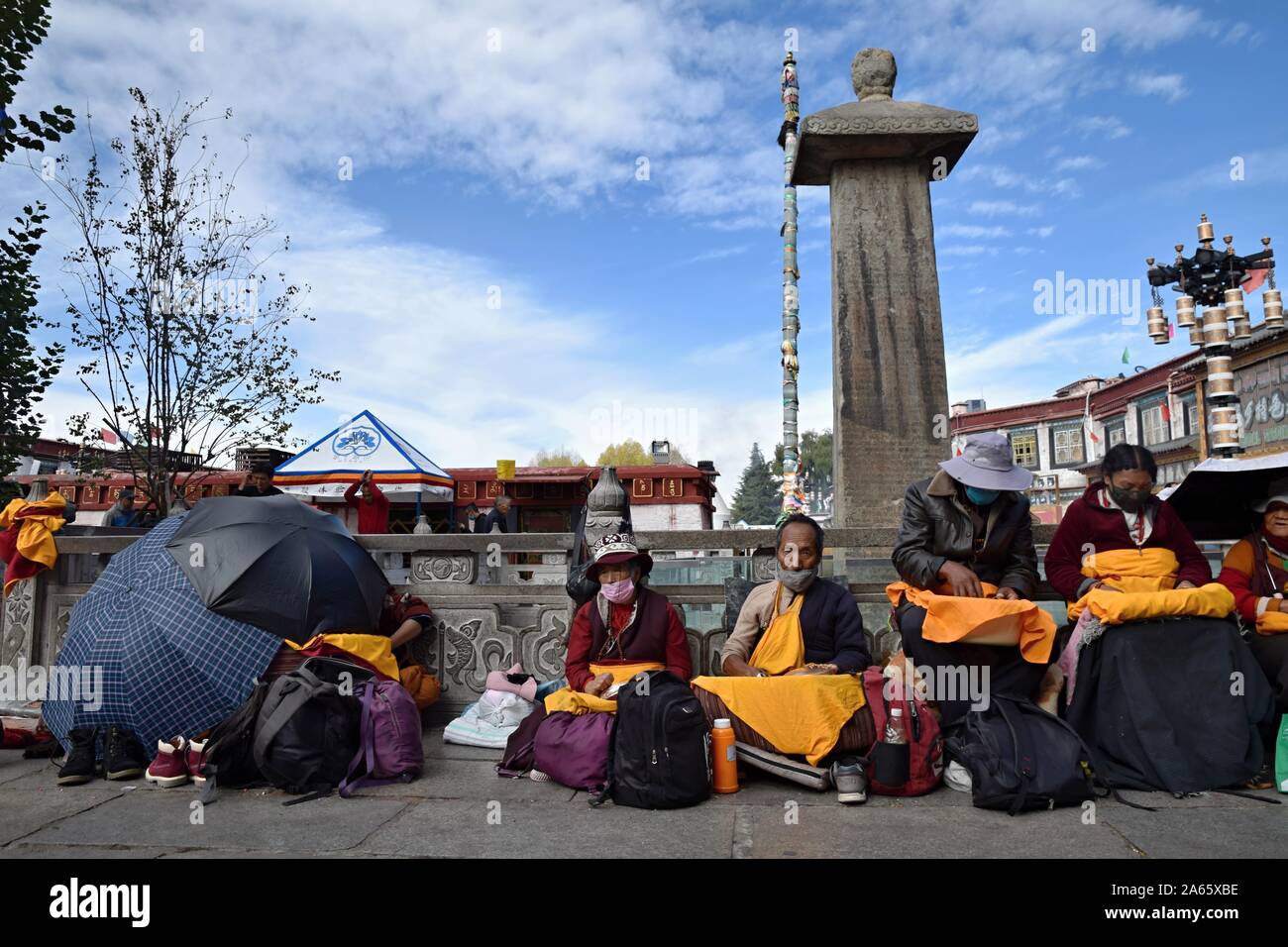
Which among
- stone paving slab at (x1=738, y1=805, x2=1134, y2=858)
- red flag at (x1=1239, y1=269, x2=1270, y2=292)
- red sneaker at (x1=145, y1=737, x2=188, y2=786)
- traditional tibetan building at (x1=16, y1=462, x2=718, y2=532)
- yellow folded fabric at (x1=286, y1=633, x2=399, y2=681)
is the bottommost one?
stone paving slab at (x1=738, y1=805, x2=1134, y2=858)

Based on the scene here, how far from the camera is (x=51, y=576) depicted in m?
6.18

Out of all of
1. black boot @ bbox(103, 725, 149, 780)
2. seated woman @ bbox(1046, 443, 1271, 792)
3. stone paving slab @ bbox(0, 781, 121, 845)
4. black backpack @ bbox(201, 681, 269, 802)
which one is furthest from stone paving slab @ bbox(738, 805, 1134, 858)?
black boot @ bbox(103, 725, 149, 780)

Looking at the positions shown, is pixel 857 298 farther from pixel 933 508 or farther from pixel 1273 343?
pixel 1273 343

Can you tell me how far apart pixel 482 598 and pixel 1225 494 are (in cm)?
488

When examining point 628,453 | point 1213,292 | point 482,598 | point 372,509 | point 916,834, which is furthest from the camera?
point 628,453

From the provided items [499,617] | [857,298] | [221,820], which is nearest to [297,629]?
[221,820]

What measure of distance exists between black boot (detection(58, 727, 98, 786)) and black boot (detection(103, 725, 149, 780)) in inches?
2.7

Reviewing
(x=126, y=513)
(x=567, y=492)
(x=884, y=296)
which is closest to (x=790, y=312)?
(x=884, y=296)

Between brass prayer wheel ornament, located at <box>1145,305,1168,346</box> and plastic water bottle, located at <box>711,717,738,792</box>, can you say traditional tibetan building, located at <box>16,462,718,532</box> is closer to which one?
brass prayer wheel ornament, located at <box>1145,305,1168,346</box>

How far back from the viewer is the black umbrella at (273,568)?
4656mm

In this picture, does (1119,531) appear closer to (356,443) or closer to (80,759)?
(80,759)

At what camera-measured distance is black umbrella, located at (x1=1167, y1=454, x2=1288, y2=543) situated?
462 centimetres

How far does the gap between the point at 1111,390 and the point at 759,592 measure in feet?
122

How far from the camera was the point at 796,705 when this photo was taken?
163 inches
